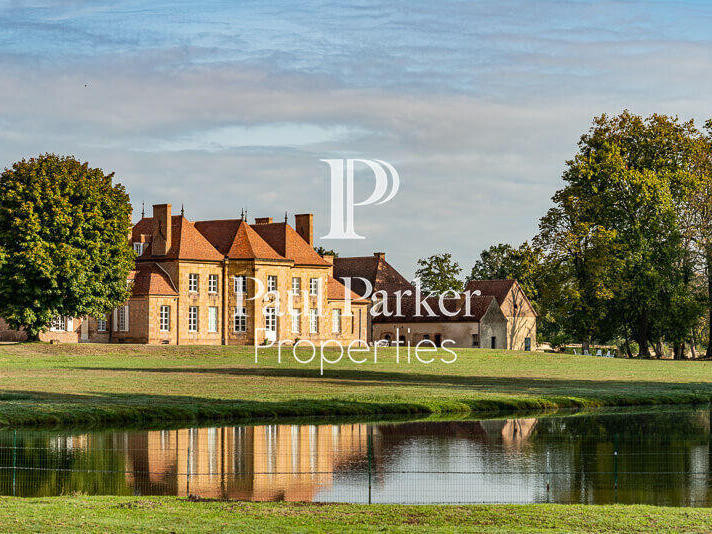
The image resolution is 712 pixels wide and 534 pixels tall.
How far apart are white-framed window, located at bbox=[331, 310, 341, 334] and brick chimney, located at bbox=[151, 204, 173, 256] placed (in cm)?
1605

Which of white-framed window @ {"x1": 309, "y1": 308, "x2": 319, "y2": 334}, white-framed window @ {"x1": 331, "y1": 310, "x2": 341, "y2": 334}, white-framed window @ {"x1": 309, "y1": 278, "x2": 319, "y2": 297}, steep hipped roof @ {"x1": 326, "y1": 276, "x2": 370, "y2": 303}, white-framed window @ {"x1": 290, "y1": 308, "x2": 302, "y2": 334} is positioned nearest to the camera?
white-framed window @ {"x1": 290, "y1": 308, "x2": 302, "y2": 334}

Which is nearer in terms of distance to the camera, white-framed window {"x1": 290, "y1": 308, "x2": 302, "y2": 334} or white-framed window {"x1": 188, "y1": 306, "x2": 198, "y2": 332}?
white-framed window {"x1": 188, "y1": 306, "x2": 198, "y2": 332}

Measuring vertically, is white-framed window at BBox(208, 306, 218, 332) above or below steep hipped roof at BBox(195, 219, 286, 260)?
below

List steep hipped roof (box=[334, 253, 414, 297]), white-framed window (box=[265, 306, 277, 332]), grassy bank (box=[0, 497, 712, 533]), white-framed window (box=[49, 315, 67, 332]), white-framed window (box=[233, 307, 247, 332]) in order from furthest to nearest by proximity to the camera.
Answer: steep hipped roof (box=[334, 253, 414, 297]) → white-framed window (box=[265, 306, 277, 332]) → white-framed window (box=[233, 307, 247, 332]) → white-framed window (box=[49, 315, 67, 332]) → grassy bank (box=[0, 497, 712, 533])

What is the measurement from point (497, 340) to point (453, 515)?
77425mm

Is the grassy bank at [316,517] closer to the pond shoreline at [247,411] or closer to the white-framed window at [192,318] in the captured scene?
the pond shoreline at [247,411]

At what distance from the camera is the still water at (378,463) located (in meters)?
20.4

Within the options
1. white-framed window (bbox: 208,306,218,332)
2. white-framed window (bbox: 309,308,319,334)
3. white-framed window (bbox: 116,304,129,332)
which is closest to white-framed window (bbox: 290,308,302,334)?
white-framed window (bbox: 309,308,319,334)

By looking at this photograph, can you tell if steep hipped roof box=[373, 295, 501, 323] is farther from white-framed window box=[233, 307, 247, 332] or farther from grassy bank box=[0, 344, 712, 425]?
white-framed window box=[233, 307, 247, 332]

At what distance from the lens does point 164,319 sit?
77125 millimetres

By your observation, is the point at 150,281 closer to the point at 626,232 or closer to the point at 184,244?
the point at 184,244

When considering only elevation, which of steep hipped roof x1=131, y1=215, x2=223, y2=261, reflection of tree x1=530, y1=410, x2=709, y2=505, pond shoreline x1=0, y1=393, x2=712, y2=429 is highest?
steep hipped roof x1=131, y1=215, x2=223, y2=261

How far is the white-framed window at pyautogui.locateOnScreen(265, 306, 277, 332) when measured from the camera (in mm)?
81125

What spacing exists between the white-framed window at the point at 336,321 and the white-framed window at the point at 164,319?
1542 cm
